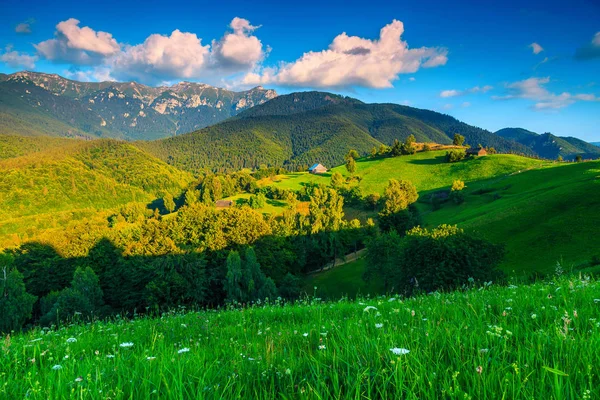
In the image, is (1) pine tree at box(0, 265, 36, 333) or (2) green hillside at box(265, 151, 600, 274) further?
(2) green hillside at box(265, 151, 600, 274)

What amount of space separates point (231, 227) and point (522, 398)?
55.6m

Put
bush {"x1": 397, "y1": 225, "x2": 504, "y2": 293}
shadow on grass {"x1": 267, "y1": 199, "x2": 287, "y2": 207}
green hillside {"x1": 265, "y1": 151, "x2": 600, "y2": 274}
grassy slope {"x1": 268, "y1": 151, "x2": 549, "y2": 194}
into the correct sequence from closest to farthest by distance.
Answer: bush {"x1": 397, "y1": 225, "x2": 504, "y2": 293} < green hillside {"x1": 265, "y1": 151, "x2": 600, "y2": 274} < grassy slope {"x1": 268, "y1": 151, "x2": 549, "y2": 194} < shadow on grass {"x1": 267, "y1": 199, "x2": 287, "y2": 207}

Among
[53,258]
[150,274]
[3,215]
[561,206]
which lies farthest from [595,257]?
[3,215]

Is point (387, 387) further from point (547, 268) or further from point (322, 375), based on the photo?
point (547, 268)

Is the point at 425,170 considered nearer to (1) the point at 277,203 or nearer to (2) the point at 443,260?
(1) the point at 277,203

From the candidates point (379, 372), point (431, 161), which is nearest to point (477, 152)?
point (431, 161)

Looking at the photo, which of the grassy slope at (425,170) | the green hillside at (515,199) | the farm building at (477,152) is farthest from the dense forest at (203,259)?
the farm building at (477,152)

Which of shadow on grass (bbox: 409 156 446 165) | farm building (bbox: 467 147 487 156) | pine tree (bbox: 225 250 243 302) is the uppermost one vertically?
farm building (bbox: 467 147 487 156)

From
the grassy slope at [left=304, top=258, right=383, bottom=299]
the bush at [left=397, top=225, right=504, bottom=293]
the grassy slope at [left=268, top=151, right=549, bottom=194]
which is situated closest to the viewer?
the bush at [left=397, top=225, right=504, bottom=293]

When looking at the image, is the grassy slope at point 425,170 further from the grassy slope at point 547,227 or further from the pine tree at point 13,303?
the pine tree at point 13,303

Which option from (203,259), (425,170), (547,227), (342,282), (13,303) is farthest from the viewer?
(425,170)

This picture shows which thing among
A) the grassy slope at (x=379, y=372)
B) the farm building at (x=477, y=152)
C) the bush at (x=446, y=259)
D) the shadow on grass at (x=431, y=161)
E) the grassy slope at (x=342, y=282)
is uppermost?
the farm building at (x=477, y=152)

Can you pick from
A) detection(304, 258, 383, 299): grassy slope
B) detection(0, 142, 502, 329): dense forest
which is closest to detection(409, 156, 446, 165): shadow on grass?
detection(0, 142, 502, 329): dense forest

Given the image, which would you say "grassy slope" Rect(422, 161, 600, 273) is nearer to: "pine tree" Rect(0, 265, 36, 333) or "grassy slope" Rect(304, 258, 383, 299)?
"grassy slope" Rect(304, 258, 383, 299)
